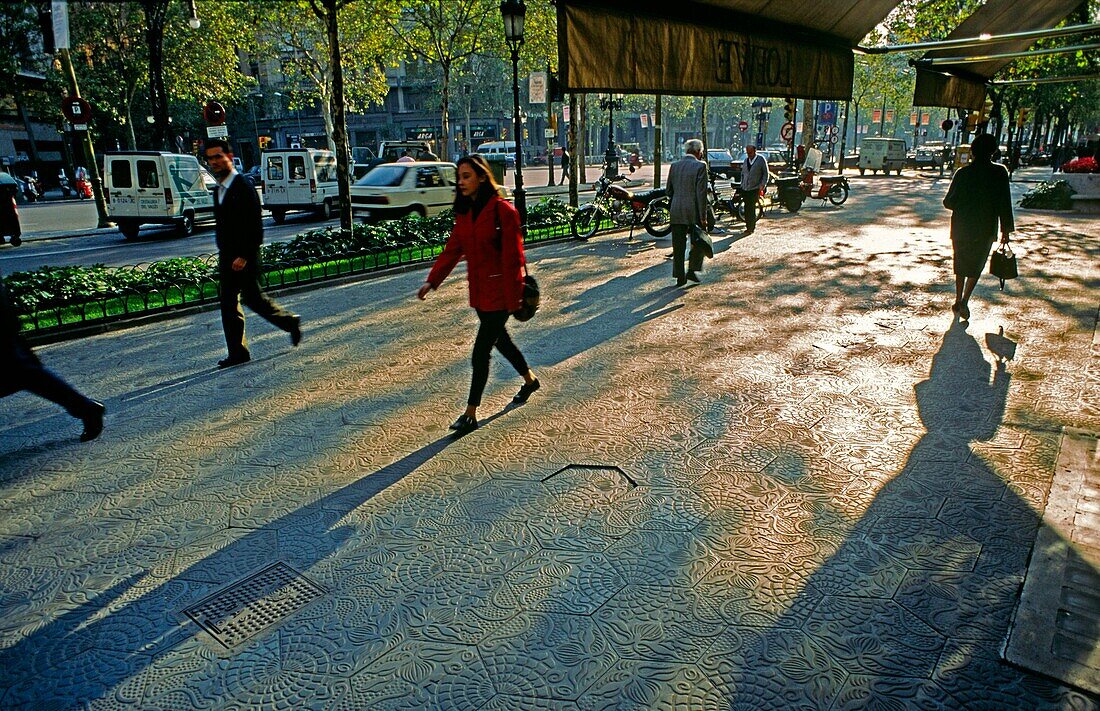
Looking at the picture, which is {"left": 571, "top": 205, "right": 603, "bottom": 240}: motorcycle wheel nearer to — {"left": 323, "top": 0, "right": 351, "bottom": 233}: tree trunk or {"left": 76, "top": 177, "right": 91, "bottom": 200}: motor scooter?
{"left": 323, "top": 0, "right": 351, "bottom": 233}: tree trunk

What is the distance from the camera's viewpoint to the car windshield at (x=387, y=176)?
16.1m

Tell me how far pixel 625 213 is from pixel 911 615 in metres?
13.9

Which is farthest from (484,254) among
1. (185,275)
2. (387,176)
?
(387,176)

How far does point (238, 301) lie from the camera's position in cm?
635

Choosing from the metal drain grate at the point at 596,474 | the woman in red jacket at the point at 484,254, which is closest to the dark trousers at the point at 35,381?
the woman in red jacket at the point at 484,254

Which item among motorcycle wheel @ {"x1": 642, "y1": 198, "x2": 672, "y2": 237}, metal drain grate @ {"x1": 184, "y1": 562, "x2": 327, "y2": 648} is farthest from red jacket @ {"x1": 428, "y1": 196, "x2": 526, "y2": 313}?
motorcycle wheel @ {"x1": 642, "y1": 198, "x2": 672, "y2": 237}

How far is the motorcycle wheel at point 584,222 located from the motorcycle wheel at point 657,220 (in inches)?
44.7

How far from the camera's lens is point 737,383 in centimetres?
576

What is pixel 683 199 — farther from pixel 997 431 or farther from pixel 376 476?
pixel 376 476

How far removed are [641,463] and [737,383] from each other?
1.80 m

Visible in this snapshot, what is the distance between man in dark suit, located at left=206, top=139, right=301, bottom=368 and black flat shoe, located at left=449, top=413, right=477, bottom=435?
8.52ft

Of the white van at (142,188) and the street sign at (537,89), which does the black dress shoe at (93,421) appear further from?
the white van at (142,188)

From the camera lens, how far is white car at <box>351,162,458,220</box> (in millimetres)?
15867

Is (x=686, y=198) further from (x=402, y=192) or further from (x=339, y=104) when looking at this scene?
(x=402, y=192)
